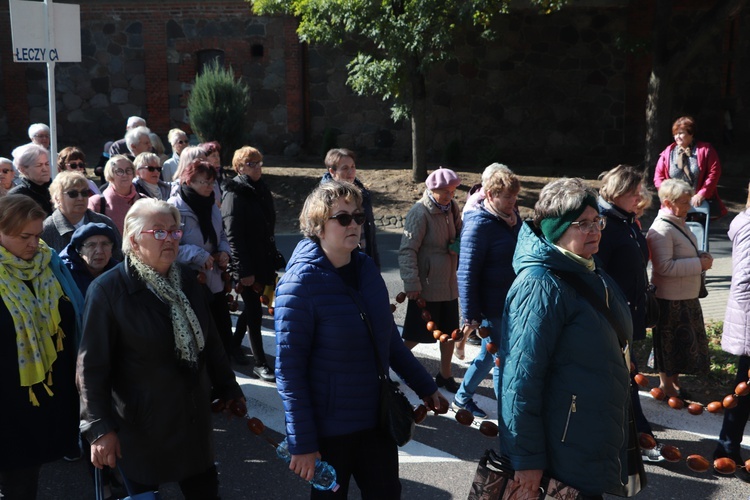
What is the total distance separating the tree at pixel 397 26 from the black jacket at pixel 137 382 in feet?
38.3

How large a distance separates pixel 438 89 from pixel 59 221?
656 inches

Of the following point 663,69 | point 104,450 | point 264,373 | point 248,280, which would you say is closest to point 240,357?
point 264,373

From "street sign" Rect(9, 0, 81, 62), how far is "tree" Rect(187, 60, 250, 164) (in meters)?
8.18

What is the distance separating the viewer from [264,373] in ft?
24.0

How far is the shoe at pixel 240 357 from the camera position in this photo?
7.68 metres

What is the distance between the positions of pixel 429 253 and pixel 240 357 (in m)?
2.08

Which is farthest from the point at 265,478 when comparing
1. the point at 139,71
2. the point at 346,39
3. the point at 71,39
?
the point at 139,71

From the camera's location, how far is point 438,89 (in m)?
21.7

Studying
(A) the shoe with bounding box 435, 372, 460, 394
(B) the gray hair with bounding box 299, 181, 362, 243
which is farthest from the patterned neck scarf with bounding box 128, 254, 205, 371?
(A) the shoe with bounding box 435, 372, 460, 394

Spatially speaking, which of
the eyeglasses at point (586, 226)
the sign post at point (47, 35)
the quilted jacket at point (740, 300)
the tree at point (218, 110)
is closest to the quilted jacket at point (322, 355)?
the eyeglasses at point (586, 226)

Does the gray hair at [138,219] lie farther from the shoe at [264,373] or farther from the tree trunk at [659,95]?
the tree trunk at [659,95]

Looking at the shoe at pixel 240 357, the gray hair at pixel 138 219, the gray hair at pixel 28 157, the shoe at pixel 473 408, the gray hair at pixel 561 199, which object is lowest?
the shoe at pixel 473 408

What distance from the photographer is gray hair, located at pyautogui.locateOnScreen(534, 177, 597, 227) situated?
3705 mm

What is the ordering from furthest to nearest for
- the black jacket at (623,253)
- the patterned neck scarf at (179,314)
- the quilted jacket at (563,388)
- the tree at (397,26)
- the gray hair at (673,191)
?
the tree at (397,26) → the gray hair at (673,191) → the black jacket at (623,253) → the patterned neck scarf at (179,314) → the quilted jacket at (563,388)
